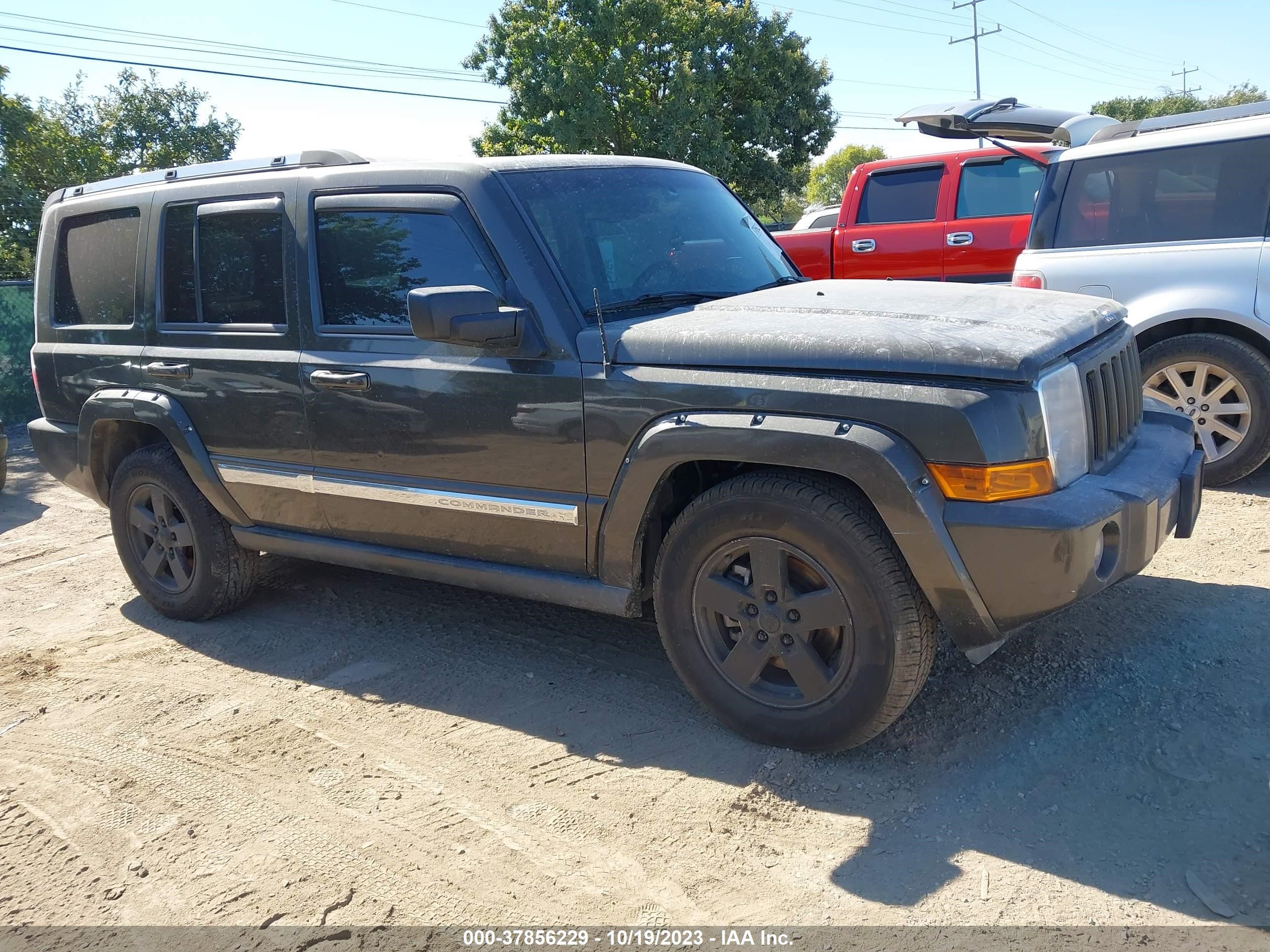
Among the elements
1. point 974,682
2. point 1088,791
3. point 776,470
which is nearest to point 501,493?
point 776,470

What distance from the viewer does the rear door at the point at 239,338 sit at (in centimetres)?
424

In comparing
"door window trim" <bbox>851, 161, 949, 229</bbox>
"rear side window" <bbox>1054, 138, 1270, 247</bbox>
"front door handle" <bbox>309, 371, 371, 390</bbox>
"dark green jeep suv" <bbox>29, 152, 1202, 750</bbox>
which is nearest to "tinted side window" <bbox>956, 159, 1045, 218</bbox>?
"door window trim" <bbox>851, 161, 949, 229</bbox>

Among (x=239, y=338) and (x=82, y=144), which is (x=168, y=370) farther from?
(x=82, y=144)

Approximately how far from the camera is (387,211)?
12.9ft

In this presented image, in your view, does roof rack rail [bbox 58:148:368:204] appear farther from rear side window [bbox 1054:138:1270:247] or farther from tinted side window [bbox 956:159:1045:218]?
tinted side window [bbox 956:159:1045:218]

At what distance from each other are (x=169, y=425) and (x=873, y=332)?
3251 millimetres

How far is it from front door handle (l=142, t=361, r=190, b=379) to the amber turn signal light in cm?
332

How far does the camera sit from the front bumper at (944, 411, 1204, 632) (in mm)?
2793

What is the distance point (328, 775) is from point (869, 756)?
179cm

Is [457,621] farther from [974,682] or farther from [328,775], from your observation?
[974,682]

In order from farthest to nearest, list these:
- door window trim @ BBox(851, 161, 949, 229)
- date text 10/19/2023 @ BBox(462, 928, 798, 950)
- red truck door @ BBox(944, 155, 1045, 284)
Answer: door window trim @ BBox(851, 161, 949, 229)
red truck door @ BBox(944, 155, 1045, 284)
date text 10/19/2023 @ BBox(462, 928, 798, 950)

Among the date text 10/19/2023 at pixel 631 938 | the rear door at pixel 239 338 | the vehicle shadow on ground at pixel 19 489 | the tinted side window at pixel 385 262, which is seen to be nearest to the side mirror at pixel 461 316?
the tinted side window at pixel 385 262

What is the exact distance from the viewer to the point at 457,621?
470 cm

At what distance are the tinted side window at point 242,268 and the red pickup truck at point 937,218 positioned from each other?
6.20 metres
